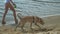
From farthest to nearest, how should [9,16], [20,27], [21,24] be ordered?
[9,16]
[20,27]
[21,24]

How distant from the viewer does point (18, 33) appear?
547 centimetres

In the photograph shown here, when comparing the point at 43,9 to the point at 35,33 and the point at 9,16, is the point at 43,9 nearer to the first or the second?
the point at 9,16

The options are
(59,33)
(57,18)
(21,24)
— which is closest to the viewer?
(59,33)

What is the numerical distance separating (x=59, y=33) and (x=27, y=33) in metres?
0.90

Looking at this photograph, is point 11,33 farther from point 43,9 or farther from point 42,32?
point 43,9

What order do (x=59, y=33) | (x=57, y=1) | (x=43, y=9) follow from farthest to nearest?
(x=57, y=1), (x=43, y=9), (x=59, y=33)

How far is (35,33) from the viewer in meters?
5.43

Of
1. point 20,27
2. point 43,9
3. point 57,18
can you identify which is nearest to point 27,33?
point 20,27

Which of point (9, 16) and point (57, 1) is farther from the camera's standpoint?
point (57, 1)

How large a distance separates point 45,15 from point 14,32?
2.95m

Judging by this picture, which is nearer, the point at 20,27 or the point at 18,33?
the point at 18,33

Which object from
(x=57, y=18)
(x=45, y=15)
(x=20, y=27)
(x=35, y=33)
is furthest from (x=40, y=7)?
(x=35, y=33)

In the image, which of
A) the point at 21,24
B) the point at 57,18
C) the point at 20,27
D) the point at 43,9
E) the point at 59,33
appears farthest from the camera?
the point at 43,9

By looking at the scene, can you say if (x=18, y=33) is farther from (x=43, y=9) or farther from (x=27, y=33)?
(x=43, y=9)
